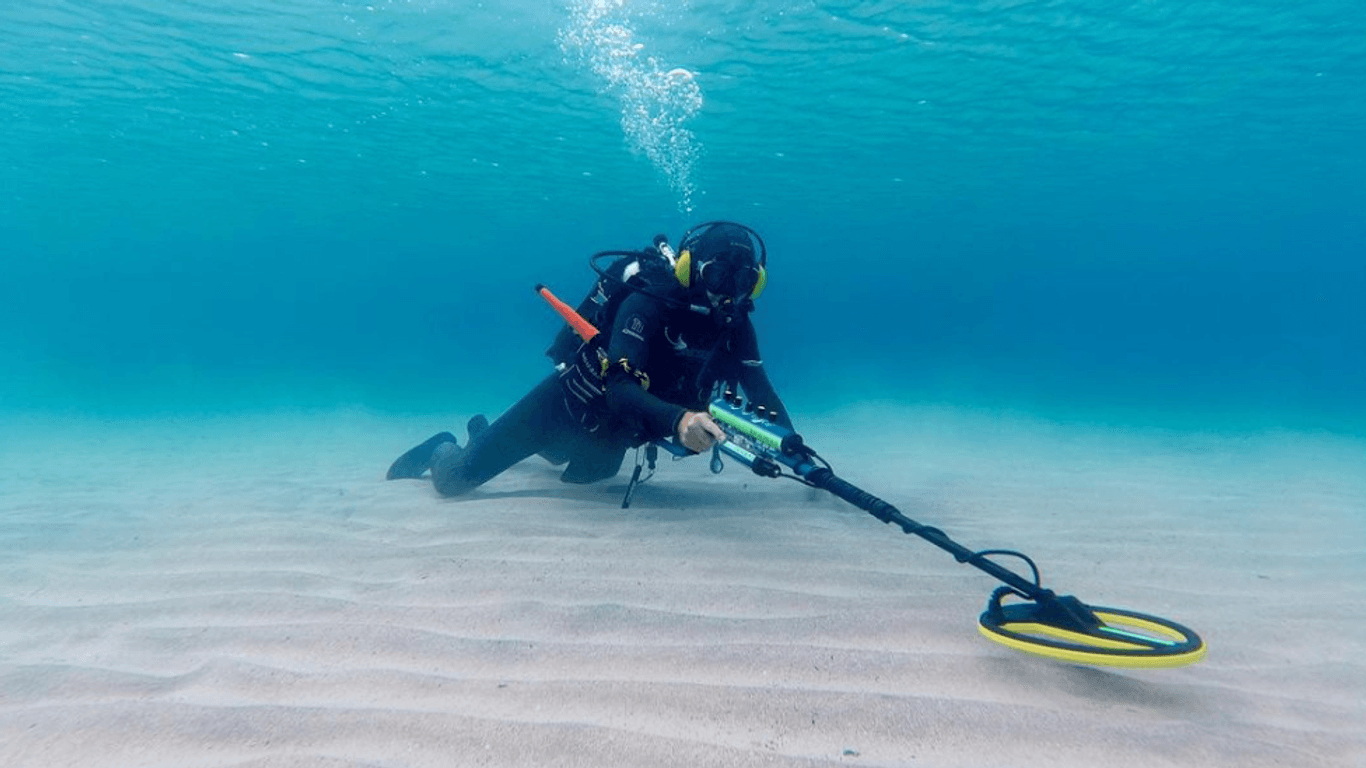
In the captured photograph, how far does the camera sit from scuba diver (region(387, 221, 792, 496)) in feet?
13.9

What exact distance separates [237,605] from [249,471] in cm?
636

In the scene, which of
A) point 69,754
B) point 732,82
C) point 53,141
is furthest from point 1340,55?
point 53,141

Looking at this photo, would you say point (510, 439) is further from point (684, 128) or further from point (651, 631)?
point (684, 128)

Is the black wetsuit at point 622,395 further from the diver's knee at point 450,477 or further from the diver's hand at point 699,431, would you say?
the diver's hand at point 699,431

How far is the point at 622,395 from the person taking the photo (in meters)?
4.16

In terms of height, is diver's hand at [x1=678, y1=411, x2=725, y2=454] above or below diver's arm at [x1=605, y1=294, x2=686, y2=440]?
below

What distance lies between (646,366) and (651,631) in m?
1.98

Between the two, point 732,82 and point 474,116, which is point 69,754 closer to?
point 732,82

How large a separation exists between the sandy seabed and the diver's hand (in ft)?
2.24

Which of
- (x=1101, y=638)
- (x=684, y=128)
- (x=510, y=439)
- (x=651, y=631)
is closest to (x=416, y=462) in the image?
(x=510, y=439)

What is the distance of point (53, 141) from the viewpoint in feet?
68.6

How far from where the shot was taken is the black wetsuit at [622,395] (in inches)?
168

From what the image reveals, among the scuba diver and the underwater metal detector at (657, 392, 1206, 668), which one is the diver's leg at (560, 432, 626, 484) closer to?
the scuba diver

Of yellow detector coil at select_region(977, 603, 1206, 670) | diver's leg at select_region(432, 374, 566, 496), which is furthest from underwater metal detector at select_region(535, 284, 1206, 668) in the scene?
diver's leg at select_region(432, 374, 566, 496)
